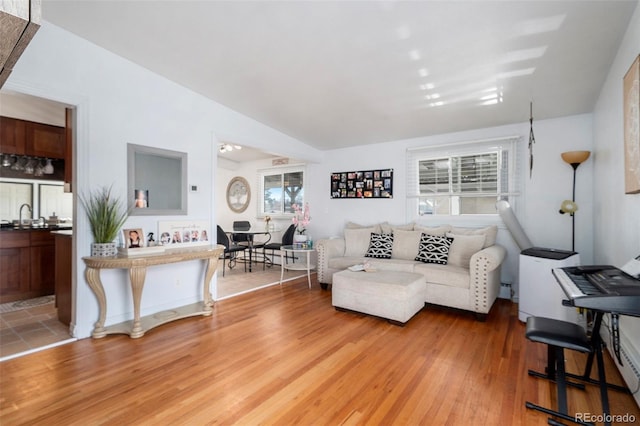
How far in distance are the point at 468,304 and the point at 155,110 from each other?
4.07m

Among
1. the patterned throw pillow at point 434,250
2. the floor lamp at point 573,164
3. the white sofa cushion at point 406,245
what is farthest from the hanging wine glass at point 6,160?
the floor lamp at point 573,164

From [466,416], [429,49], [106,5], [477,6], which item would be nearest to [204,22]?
[106,5]

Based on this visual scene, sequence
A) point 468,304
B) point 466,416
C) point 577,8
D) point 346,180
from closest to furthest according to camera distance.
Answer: point 466,416 < point 577,8 < point 468,304 < point 346,180

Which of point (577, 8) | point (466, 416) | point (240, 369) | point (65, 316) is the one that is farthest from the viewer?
point (65, 316)

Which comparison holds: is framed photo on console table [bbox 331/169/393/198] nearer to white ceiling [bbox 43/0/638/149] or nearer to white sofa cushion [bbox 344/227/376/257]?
white sofa cushion [bbox 344/227/376/257]

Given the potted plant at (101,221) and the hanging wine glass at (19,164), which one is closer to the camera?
the potted plant at (101,221)

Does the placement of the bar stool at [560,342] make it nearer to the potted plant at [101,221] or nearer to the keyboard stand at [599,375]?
the keyboard stand at [599,375]

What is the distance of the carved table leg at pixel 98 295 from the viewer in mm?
2725

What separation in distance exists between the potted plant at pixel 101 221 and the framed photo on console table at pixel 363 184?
363 centimetres

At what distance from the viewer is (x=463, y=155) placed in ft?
14.5

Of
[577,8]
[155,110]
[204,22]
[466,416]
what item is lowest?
[466,416]

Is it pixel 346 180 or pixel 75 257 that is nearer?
pixel 75 257

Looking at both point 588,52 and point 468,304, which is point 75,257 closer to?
point 468,304

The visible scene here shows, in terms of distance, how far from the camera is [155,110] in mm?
3318
